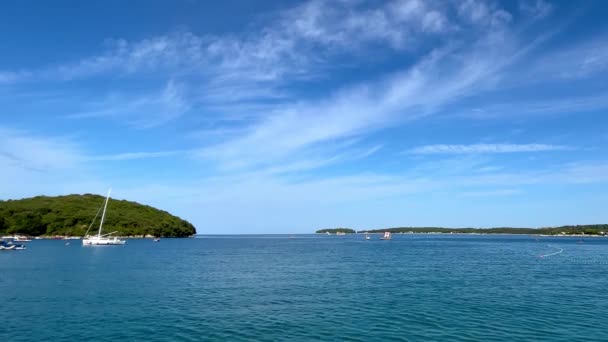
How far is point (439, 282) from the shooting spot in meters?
64.7

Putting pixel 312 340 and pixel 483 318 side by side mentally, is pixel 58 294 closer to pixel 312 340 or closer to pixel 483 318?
pixel 312 340

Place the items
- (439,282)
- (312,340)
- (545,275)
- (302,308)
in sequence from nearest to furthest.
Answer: (312,340) < (302,308) < (439,282) < (545,275)

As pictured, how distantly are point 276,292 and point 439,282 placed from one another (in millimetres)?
26335

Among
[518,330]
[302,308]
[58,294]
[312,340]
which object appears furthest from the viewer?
[58,294]

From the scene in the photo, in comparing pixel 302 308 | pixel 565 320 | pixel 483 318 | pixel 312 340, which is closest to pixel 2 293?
pixel 302 308

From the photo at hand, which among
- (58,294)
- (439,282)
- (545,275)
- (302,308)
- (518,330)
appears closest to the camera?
(518,330)

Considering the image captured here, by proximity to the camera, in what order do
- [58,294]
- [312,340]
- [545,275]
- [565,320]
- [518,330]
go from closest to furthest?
[312,340], [518,330], [565,320], [58,294], [545,275]

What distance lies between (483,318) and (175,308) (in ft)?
102

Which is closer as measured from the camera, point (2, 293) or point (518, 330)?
point (518, 330)

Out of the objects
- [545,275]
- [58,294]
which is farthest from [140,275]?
[545,275]

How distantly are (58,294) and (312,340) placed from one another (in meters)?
39.5

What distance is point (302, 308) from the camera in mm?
44156

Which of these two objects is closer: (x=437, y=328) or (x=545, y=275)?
(x=437, y=328)

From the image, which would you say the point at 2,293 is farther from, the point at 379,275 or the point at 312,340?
the point at 379,275
